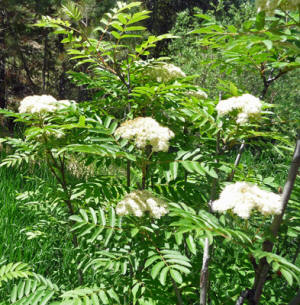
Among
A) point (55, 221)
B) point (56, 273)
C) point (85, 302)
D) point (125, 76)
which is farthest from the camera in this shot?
point (56, 273)

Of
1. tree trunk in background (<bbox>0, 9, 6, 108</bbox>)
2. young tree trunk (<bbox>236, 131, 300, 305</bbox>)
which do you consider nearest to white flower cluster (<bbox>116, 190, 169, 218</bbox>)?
young tree trunk (<bbox>236, 131, 300, 305</bbox>)

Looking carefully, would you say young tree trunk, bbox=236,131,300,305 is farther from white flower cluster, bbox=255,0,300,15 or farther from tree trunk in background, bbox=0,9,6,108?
tree trunk in background, bbox=0,9,6,108

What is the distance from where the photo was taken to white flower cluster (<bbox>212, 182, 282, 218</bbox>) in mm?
856

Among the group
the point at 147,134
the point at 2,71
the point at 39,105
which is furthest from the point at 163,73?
the point at 2,71

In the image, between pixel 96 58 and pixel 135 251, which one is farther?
pixel 96 58

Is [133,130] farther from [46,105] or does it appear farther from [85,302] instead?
[85,302]

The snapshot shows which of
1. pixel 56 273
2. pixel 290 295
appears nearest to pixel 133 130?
pixel 290 295

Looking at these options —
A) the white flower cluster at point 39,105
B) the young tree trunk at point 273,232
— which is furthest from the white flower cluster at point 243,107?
the white flower cluster at point 39,105

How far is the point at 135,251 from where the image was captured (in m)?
1.23

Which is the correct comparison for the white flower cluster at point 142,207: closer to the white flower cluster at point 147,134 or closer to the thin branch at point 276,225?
the white flower cluster at point 147,134

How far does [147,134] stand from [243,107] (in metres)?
0.41

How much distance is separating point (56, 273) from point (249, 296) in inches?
67.7

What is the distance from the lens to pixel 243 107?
3.64ft

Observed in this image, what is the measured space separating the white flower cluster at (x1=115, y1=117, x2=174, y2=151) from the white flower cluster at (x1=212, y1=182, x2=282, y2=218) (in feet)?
1.05
